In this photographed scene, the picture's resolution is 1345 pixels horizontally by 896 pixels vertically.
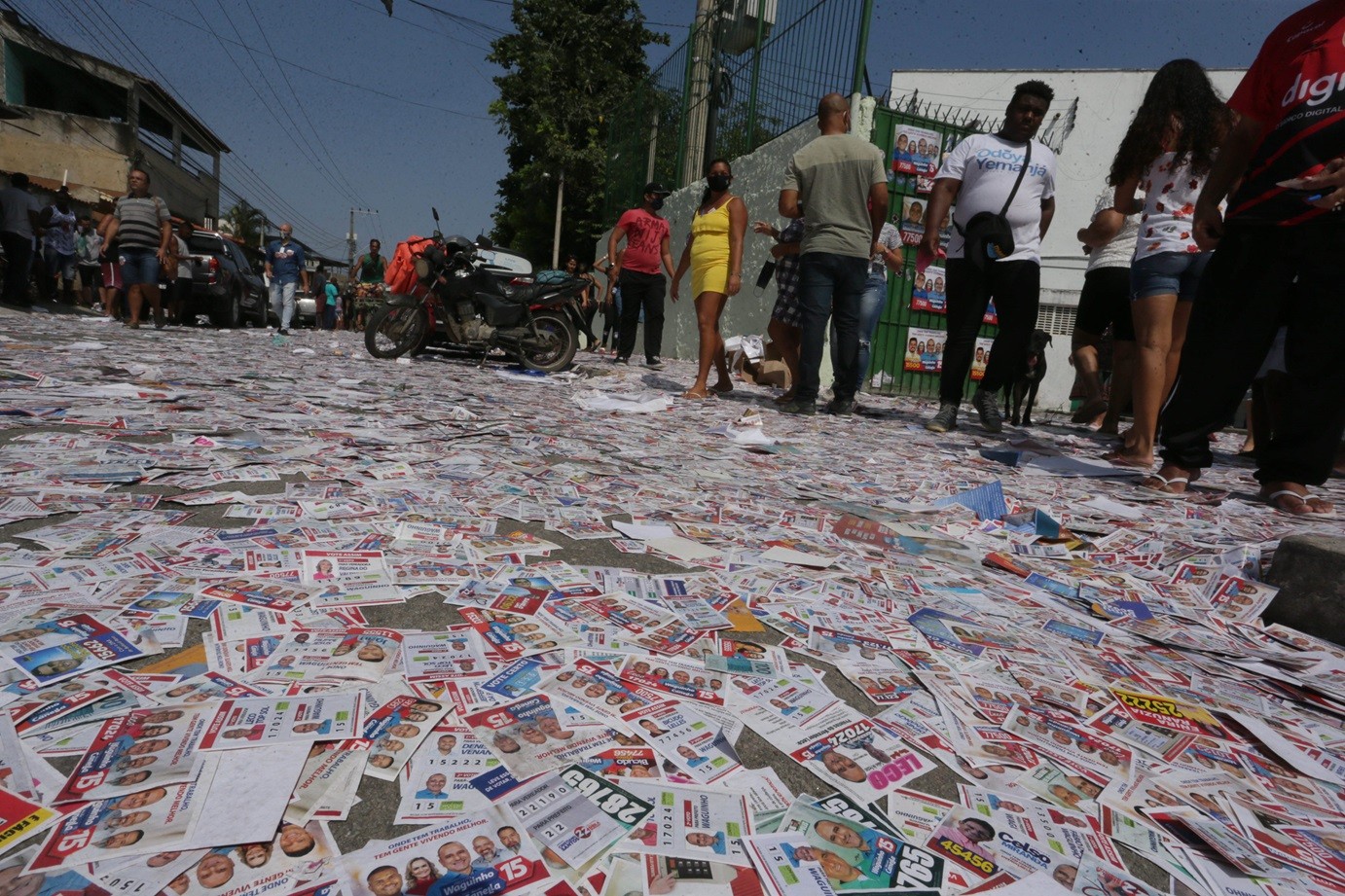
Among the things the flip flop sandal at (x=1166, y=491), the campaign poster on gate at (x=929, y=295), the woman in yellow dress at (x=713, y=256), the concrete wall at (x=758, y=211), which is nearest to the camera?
the flip flop sandal at (x=1166, y=491)

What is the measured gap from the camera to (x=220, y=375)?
15.0 ft

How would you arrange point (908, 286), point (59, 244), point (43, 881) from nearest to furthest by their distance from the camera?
point (43, 881) < point (908, 286) < point (59, 244)

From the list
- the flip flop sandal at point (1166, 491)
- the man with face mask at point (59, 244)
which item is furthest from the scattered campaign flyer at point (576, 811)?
the man with face mask at point (59, 244)

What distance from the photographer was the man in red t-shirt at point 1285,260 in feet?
8.29

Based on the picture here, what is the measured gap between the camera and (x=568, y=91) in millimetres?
21172

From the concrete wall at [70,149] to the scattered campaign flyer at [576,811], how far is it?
27806mm

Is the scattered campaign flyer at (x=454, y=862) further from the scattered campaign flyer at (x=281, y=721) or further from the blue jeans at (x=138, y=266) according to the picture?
the blue jeans at (x=138, y=266)

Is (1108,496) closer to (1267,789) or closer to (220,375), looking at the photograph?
(1267,789)

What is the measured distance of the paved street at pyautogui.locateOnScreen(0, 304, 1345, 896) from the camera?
1217mm

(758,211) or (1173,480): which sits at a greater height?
(758,211)

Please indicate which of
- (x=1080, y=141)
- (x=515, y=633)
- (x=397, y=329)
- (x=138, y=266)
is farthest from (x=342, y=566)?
(x=1080, y=141)

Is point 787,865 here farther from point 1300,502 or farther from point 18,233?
point 18,233

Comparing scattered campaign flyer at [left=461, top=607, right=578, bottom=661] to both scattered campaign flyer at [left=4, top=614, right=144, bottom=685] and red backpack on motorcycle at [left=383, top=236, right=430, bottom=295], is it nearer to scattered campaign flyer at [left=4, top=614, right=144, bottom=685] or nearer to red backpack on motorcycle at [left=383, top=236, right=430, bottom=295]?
scattered campaign flyer at [left=4, top=614, right=144, bottom=685]

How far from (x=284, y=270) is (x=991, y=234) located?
34.0 feet
